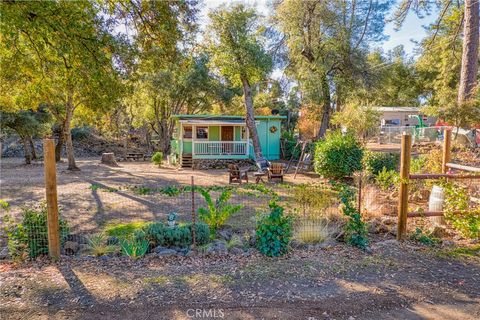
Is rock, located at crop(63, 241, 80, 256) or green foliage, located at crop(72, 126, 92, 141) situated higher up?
green foliage, located at crop(72, 126, 92, 141)

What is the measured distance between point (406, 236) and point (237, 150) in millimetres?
13436

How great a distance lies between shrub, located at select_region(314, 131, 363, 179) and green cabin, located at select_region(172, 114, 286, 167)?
23.6 feet

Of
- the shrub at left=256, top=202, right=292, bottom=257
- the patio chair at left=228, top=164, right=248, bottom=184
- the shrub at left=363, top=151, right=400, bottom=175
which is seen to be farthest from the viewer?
the patio chair at left=228, top=164, right=248, bottom=184

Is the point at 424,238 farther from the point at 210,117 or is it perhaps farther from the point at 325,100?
the point at 210,117

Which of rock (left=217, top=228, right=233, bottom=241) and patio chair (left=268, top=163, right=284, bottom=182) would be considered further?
patio chair (left=268, top=163, right=284, bottom=182)

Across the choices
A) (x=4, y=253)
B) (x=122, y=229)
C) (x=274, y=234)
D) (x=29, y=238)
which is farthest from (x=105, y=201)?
(x=274, y=234)

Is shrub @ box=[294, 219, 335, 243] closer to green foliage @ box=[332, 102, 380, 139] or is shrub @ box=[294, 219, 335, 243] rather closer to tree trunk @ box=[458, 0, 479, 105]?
tree trunk @ box=[458, 0, 479, 105]

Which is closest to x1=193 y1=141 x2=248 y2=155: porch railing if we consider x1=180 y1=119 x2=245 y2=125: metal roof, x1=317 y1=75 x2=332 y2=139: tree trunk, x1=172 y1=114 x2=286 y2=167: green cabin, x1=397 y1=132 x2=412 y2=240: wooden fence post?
x1=172 y1=114 x2=286 y2=167: green cabin

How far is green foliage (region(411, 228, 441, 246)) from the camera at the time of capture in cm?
488

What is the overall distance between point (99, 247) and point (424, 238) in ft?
16.3

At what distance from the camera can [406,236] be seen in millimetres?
5047

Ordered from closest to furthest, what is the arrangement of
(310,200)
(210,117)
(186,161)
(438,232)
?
(438,232)
(310,200)
(186,161)
(210,117)

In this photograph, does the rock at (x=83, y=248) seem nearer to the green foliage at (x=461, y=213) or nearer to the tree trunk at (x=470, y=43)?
the green foliage at (x=461, y=213)

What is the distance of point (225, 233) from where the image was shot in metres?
5.40
